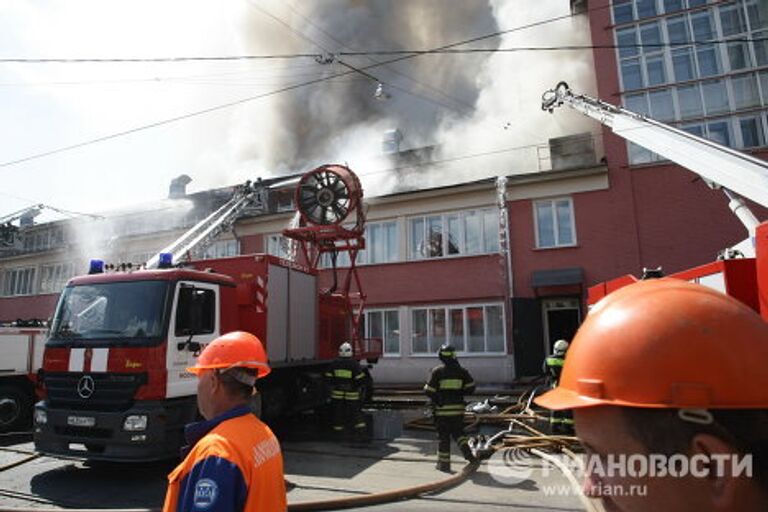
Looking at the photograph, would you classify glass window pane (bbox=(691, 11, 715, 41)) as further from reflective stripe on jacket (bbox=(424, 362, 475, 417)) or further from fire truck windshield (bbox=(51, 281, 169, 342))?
fire truck windshield (bbox=(51, 281, 169, 342))

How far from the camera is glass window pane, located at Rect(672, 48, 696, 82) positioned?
16344mm

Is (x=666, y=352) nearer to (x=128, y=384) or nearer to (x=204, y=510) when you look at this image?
(x=204, y=510)

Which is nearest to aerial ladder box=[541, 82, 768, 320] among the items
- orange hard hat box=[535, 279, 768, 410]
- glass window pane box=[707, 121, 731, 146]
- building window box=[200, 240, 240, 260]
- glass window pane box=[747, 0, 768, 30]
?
orange hard hat box=[535, 279, 768, 410]

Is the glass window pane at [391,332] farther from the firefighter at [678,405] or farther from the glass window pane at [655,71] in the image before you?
the firefighter at [678,405]

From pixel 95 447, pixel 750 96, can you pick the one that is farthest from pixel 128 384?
pixel 750 96

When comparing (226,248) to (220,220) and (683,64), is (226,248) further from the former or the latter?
(683,64)

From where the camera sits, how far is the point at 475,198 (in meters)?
17.9

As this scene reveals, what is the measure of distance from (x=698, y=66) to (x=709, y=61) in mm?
359

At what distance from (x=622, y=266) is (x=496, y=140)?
8.15m

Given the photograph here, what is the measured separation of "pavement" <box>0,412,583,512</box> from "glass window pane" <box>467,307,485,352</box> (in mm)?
8988

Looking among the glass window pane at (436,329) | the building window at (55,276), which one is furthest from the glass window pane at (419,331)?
the building window at (55,276)

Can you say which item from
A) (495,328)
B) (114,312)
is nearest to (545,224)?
(495,328)

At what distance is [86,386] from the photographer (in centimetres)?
643

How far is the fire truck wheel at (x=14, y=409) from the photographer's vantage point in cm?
949
